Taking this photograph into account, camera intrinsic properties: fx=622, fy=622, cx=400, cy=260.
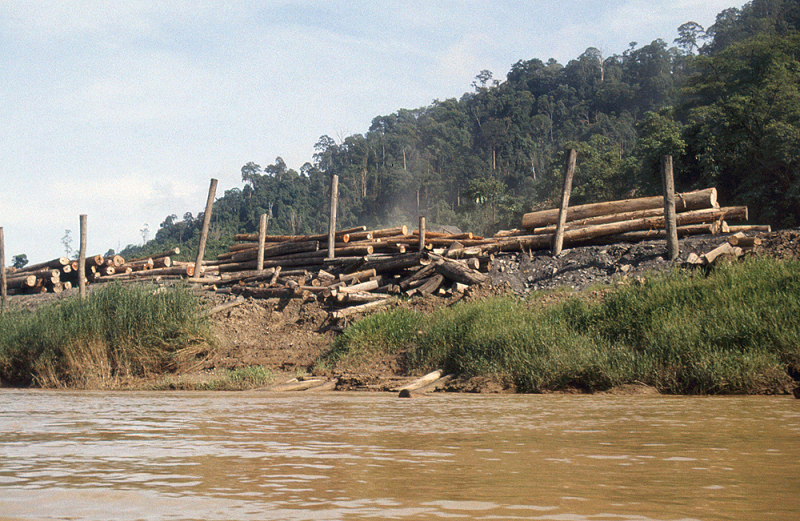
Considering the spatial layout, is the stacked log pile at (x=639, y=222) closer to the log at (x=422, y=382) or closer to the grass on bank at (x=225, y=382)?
the log at (x=422, y=382)

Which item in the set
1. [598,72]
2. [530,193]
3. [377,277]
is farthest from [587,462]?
[598,72]

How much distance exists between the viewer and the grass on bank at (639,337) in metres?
7.66

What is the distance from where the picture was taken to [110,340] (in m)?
10.6

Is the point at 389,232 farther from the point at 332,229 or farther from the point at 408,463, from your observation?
the point at 408,463

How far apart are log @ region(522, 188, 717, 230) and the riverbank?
200 centimetres

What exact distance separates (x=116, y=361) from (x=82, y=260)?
8740 mm

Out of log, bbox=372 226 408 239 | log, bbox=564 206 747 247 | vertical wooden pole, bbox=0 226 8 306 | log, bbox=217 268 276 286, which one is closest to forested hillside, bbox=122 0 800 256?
log, bbox=564 206 747 247

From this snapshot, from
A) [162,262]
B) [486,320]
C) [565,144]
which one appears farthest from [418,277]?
[565,144]

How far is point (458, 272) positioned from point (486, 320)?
3.53 m

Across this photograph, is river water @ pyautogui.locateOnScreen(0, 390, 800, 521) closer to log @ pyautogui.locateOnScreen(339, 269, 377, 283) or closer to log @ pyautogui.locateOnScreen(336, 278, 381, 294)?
log @ pyautogui.locateOnScreen(336, 278, 381, 294)

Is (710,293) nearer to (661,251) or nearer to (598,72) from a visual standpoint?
(661,251)

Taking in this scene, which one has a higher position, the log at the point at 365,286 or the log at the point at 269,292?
the log at the point at 365,286

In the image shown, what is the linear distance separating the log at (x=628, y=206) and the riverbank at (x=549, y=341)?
2.00 meters

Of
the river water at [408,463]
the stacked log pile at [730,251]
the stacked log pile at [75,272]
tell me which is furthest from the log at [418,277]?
the stacked log pile at [75,272]
